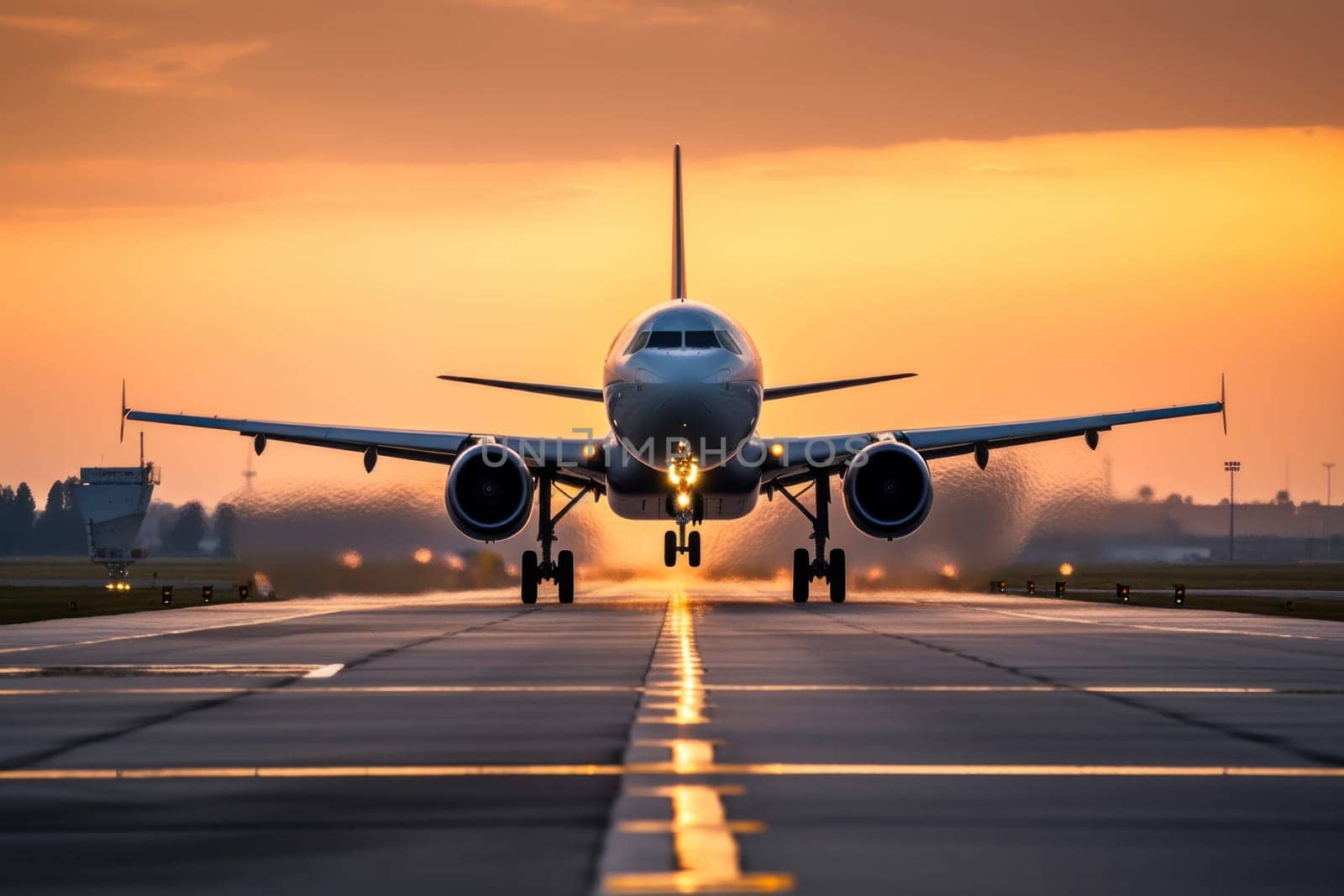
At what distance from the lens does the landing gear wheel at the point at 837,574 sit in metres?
52.2

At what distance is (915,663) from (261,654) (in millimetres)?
8527

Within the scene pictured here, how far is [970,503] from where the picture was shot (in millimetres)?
59500

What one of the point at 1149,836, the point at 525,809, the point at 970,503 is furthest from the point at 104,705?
the point at 970,503

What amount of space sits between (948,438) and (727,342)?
32.7 feet

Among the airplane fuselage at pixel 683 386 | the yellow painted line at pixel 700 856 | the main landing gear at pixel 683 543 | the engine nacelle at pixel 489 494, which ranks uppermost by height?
the airplane fuselage at pixel 683 386

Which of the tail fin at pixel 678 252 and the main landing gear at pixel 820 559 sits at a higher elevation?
the tail fin at pixel 678 252

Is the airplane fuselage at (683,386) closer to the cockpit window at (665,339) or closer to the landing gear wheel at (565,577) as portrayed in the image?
the cockpit window at (665,339)

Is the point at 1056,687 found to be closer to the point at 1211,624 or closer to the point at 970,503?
the point at 1211,624

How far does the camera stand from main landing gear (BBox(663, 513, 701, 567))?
47.9 metres

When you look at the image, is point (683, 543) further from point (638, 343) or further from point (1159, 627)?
point (1159, 627)

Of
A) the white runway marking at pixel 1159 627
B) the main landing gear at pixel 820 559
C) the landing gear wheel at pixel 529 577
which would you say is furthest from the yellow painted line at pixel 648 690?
the main landing gear at pixel 820 559

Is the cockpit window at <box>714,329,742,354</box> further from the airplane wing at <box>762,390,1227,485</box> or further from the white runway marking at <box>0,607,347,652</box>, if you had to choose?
the white runway marking at <box>0,607,347,652</box>

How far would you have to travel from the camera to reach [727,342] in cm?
4234

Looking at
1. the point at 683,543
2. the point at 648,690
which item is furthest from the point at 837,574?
the point at 648,690
